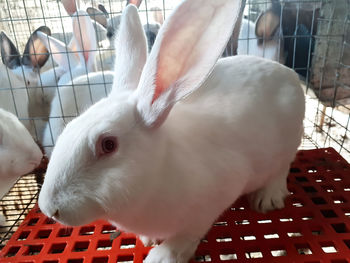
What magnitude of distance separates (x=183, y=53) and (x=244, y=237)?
2.06ft

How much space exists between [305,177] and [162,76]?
33.6 inches

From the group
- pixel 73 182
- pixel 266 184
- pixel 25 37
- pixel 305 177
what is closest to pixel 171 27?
pixel 73 182

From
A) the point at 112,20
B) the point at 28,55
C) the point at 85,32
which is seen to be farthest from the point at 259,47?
the point at 28,55

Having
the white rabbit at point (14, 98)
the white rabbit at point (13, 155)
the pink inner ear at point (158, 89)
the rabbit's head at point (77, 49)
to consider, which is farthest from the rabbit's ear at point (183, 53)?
the white rabbit at point (14, 98)

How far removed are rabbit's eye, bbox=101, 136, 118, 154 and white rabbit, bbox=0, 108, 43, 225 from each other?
930 mm

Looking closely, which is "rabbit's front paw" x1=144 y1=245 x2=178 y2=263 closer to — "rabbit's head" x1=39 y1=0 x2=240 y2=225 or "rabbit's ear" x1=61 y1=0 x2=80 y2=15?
"rabbit's head" x1=39 y1=0 x2=240 y2=225

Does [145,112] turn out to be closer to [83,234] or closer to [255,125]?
[255,125]

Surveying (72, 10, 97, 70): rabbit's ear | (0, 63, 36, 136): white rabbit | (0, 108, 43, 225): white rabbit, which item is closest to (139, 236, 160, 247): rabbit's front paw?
(0, 108, 43, 225): white rabbit

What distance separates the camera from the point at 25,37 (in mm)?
2875

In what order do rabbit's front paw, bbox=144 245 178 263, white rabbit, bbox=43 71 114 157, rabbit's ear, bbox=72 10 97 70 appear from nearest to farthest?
rabbit's front paw, bbox=144 245 178 263
white rabbit, bbox=43 71 114 157
rabbit's ear, bbox=72 10 97 70

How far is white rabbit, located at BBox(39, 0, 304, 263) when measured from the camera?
2.34 feet

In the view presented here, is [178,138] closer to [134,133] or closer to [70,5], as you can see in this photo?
[134,133]

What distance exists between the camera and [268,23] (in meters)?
2.40

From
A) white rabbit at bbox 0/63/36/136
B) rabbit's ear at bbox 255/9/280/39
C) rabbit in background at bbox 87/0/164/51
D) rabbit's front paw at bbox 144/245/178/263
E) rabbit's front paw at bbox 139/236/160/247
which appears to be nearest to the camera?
rabbit's front paw at bbox 144/245/178/263
